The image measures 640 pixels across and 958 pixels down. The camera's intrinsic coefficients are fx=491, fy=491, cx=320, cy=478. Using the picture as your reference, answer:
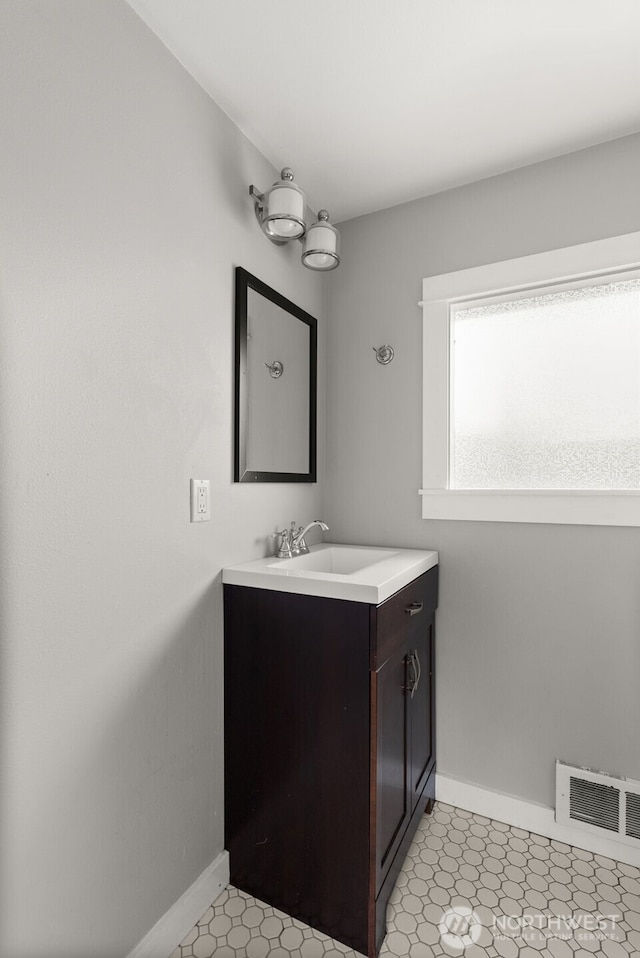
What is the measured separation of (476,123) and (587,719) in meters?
1.97

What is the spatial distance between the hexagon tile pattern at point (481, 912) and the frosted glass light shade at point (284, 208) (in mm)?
1984

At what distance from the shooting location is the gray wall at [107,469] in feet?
3.00

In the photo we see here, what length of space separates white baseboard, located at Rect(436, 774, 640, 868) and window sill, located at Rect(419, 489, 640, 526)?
98 centimetres

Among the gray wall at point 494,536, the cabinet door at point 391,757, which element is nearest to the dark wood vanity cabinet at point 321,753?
the cabinet door at point 391,757

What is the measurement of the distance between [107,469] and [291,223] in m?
0.97

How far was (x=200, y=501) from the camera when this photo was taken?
136cm

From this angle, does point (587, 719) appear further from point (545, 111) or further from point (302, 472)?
point (545, 111)

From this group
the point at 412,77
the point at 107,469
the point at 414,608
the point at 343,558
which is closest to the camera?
the point at 107,469
